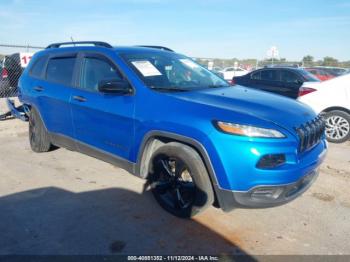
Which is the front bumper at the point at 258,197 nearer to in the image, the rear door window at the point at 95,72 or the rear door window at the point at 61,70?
the rear door window at the point at 95,72

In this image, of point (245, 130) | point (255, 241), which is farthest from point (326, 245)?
point (245, 130)

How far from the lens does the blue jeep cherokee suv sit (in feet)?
9.80

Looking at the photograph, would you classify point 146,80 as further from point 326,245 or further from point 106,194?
point 326,245

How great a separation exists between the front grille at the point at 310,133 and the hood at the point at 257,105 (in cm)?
6

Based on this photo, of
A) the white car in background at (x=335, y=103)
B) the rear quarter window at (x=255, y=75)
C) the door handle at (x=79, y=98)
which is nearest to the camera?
the door handle at (x=79, y=98)

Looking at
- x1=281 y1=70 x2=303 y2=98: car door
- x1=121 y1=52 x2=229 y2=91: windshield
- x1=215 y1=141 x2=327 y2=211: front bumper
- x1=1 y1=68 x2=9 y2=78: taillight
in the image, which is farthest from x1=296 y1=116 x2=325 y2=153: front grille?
x1=1 y1=68 x2=9 y2=78: taillight

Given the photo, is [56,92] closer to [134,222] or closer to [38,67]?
[38,67]

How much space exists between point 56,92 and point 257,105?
295cm

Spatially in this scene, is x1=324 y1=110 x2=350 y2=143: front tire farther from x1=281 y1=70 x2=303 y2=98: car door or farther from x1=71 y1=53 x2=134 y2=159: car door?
x1=71 y1=53 x2=134 y2=159: car door

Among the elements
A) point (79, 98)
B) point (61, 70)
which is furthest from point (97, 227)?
point (61, 70)

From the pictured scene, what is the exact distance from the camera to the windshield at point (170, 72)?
3.84m

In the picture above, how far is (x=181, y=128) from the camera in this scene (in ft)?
10.7

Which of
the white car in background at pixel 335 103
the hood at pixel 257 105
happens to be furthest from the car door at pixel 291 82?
the hood at pixel 257 105

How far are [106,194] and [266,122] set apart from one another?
7.34ft
